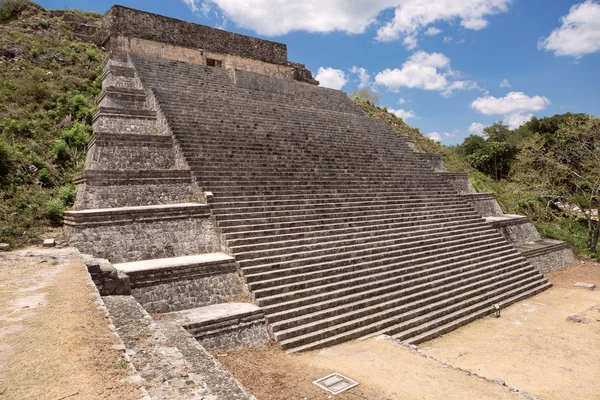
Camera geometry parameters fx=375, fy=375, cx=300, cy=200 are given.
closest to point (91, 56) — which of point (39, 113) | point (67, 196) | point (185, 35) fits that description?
point (185, 35)

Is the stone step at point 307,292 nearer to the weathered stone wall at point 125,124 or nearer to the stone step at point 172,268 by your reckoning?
the stone step at point 172,268

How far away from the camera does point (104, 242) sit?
25.8 ft

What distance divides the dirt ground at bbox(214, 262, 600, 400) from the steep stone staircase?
458 mm

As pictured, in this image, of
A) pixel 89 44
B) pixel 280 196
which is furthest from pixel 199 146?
pixel 89 44

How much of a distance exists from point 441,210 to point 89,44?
1778 centimetres

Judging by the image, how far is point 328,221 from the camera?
10102mm

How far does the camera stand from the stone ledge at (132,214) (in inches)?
310

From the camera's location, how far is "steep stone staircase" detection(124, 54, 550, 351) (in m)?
7.71

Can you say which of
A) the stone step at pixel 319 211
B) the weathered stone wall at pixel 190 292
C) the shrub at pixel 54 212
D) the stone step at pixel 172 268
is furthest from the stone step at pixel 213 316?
the shrub at pixel 54 212

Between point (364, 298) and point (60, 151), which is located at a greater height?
point (60, 151)

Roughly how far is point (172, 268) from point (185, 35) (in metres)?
16.0

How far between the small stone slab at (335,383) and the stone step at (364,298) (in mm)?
1586

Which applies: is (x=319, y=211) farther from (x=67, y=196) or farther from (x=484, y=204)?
(x=484, y=204)

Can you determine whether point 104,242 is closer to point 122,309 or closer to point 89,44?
point 122,309
